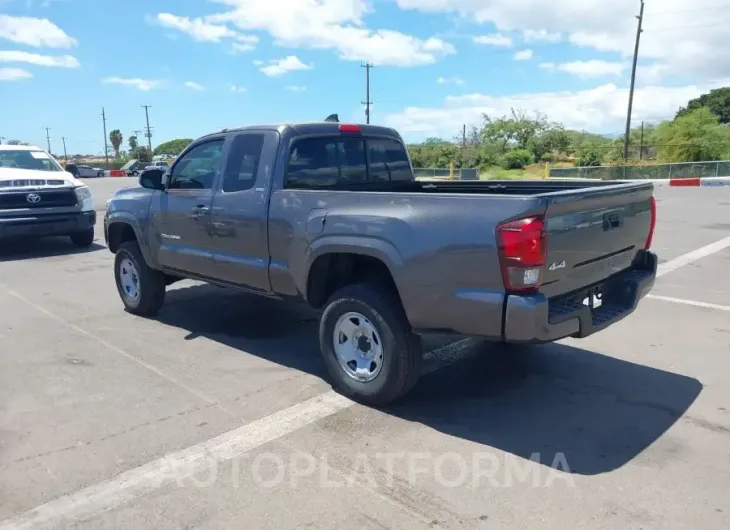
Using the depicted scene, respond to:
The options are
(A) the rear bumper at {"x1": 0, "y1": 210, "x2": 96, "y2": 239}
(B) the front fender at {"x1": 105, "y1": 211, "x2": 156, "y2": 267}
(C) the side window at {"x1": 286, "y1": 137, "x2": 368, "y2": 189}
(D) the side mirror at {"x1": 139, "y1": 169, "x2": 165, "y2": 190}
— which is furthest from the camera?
(A) the rear bumper at {"x1": 0, "y1": 210, "x2": 96, "y2": 239}

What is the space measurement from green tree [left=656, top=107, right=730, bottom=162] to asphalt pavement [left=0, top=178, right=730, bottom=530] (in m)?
36.7

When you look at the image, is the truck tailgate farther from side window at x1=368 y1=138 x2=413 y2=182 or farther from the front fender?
the front fender

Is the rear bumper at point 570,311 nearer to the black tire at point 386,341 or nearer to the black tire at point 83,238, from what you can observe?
the black tire at point 386,341

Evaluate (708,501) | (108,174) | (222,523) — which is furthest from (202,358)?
(108,174)

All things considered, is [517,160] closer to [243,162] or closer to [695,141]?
[695,141]

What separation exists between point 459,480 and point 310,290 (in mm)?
1928

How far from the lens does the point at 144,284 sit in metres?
6.86

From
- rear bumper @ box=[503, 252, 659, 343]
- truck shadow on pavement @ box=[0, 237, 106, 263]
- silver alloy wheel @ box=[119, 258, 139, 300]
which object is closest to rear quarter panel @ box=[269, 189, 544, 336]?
rear bumper @ box=[503, 252, 659, 343]

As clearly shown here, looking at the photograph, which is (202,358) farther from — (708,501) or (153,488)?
(708,501)

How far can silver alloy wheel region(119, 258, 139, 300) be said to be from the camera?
703 centimetres

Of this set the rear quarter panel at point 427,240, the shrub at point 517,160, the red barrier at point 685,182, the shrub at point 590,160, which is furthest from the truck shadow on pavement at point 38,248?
the shrub at point 517,160

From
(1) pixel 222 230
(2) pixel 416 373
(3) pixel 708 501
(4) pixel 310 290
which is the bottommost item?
(3) pixel 708 501

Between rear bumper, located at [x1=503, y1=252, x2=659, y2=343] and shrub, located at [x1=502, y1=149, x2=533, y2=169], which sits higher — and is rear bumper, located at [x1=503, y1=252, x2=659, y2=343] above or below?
below

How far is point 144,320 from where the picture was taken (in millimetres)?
6930
